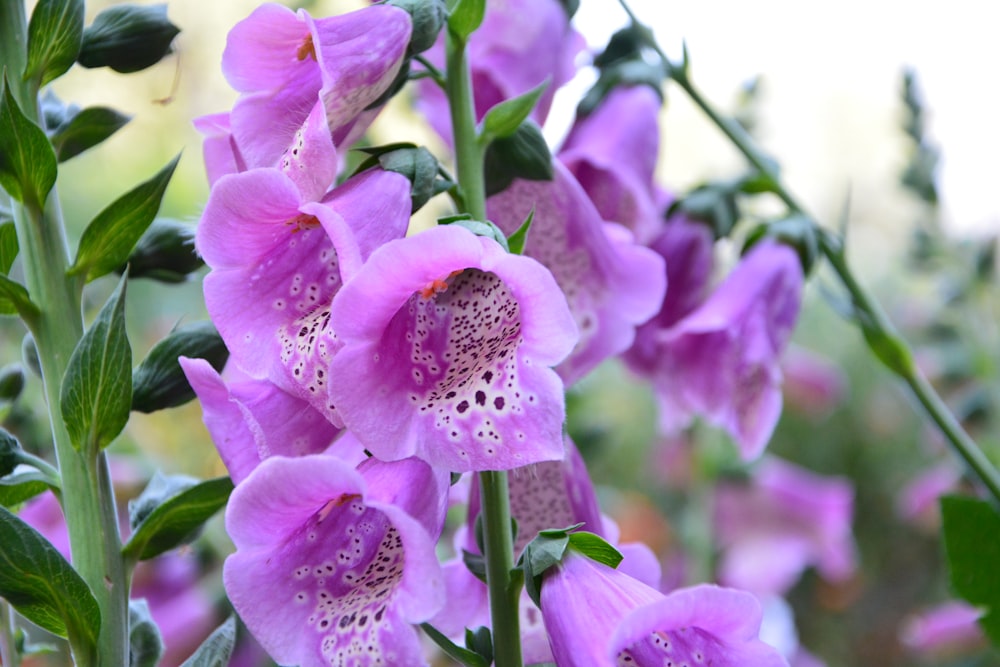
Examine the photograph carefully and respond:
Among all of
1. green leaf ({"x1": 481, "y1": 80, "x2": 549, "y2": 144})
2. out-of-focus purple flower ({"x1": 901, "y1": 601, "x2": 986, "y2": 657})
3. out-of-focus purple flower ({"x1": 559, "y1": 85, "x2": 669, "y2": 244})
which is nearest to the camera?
green leaf ({"x1": 481, "y1": 80, "x2": 549, "y2": 144})

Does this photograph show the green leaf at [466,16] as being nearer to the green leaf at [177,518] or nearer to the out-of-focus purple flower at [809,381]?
the green leaf at [177,518]

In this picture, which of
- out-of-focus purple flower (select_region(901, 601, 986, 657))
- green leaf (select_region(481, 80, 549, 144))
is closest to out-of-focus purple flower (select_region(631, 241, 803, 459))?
green leaf (select_region(481, 80, 549, 144))

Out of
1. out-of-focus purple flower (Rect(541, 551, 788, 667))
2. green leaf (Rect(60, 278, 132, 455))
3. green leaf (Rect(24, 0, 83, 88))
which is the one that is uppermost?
green leaf (Rect(24, 0, 83, 88))

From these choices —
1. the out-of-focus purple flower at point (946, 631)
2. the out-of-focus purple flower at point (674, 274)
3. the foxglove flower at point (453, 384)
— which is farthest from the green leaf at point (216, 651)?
the out-of-focus purple flower at point (946, 631)

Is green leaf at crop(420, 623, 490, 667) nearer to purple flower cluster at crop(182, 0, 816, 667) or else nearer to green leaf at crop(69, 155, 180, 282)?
purple flower cluster at crop(182, 0, 816, 667)

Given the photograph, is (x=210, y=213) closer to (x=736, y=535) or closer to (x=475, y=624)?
(x=475, y=624)

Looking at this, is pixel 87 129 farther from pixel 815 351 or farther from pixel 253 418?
pixel 815 351
